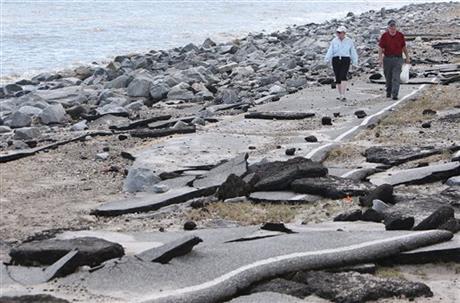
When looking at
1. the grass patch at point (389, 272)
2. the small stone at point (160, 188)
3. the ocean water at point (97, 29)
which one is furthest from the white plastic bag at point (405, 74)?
the ocean water at point (97, 29)

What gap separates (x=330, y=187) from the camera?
9.09 m

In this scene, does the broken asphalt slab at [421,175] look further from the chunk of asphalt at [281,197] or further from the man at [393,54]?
the man at [393,54]

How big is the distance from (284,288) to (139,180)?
4.20 metres

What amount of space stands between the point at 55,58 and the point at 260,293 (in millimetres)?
30646

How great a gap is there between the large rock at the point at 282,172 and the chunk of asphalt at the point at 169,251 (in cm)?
256

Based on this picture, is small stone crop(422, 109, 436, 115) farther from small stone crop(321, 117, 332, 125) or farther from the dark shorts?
the dark shorts

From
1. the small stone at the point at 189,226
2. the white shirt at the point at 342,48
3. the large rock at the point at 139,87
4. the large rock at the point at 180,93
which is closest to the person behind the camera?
the small stone at the point at 189,226

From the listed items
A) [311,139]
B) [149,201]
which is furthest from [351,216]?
[311,139]

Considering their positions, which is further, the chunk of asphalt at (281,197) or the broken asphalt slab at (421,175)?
the broken asphalt slab at (421,175)

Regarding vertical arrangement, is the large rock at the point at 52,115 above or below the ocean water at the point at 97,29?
above

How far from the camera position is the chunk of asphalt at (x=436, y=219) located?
7352 mm

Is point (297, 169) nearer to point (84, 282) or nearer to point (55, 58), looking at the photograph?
point (84, 282)

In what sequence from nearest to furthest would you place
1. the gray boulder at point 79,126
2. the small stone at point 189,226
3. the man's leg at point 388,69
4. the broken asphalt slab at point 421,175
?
the small stone at point 189,226 < the broken asphalt slab at point 421,175 < the gray boulder at point 79,126 < the man's leg at point 388,69

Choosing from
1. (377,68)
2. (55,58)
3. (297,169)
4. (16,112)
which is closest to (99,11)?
(55,58)
